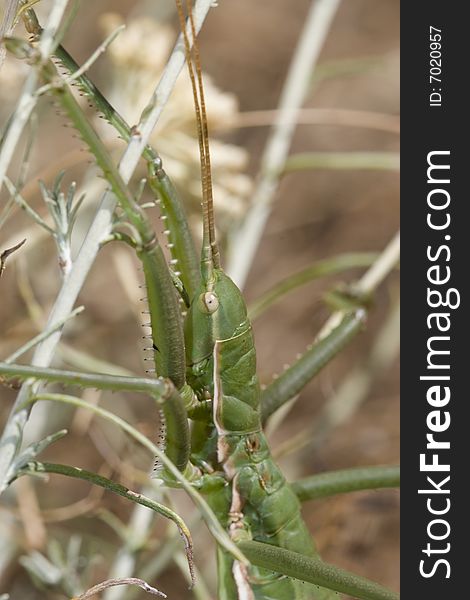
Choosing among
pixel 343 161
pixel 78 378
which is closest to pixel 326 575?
pixel 78 378

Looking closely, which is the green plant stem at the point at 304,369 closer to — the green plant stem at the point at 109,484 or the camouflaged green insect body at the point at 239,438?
the camouflaged green insect body at the point at 239,438

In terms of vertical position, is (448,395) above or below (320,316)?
below

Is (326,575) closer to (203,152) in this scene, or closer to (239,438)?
(239,438)

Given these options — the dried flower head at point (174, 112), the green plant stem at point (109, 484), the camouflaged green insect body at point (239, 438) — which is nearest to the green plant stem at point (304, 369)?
the camouflaged green insect body at point (239, 438)

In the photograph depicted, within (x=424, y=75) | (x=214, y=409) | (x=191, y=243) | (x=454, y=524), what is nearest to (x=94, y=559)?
(x=214, y=409)

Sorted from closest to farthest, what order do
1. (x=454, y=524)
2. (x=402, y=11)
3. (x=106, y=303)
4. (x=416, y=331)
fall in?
(x=454, y=524) < (x=416, y=331) < (x=402, y=11) < (x=106, y=303)

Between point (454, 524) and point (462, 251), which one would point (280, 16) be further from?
point (454, 524)
